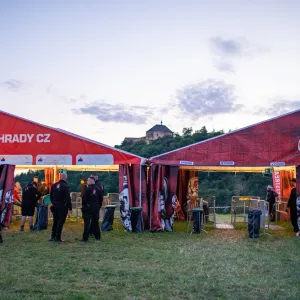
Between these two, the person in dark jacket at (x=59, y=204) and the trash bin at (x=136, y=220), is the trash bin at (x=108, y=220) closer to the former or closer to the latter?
the trash bin at (x=136, y=220)

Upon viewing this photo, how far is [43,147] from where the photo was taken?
43.2 ft

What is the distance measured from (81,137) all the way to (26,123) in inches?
64.5

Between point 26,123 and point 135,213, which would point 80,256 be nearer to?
point 135,213

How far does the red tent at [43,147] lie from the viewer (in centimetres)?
1296

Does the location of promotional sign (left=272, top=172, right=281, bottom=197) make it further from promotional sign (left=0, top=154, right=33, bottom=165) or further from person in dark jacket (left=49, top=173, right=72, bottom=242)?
person in dark jacket (left=49, top=173, right=72, bottom=242)

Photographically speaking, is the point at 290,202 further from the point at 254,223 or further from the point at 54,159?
the point at 54,159

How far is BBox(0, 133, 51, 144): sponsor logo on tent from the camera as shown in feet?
43.2

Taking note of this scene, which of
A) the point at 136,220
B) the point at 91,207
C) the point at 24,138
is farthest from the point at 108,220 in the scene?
the point at 24,138

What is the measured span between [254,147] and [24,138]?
20.4 feet

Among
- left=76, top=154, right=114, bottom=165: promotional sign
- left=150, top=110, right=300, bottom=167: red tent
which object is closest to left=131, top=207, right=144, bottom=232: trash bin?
left=76, top=154, right=114, bottom=165: promotional sign

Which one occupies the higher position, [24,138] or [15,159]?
[24,138]

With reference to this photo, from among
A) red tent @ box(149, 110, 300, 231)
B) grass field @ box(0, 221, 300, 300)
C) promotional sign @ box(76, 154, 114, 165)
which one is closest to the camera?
grass field @ box(0, 221, 300, 300)

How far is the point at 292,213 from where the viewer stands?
13727mm

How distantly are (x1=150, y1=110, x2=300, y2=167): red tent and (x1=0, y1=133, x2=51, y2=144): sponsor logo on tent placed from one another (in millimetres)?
3619
